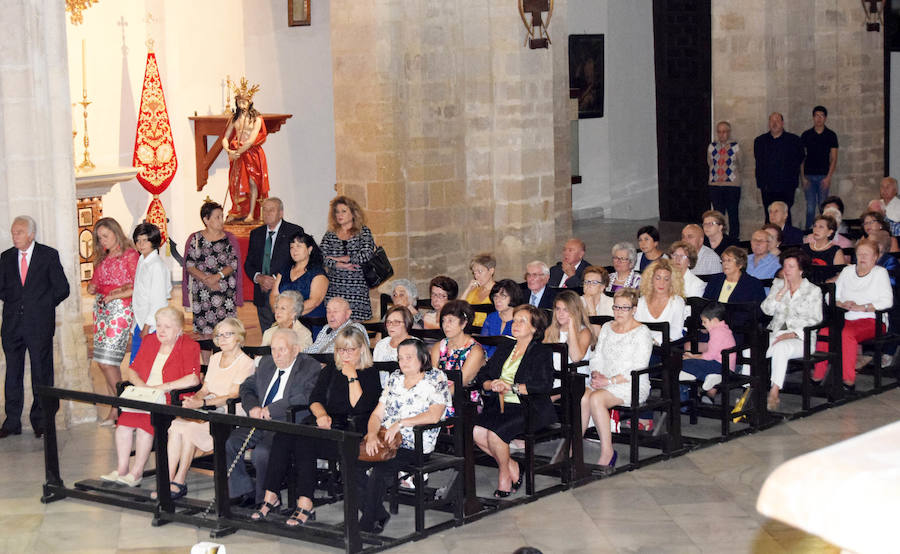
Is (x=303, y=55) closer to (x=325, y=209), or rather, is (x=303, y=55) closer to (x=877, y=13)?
(x=325, y=209)

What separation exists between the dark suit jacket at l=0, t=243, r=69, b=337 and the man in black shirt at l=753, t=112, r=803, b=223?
30.5 ft

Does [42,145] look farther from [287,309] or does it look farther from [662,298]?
[662,298]

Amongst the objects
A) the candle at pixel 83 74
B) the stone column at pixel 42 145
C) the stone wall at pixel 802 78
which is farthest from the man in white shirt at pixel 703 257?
the candle at pixel 83 74

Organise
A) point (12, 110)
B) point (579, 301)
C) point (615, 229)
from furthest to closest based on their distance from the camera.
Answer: point (615, 229) → point (12, 110) → point (579, 301)

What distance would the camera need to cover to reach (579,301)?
7.88 metres

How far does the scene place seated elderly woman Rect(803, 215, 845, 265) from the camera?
10.5 m

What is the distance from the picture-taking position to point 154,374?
7.55 m

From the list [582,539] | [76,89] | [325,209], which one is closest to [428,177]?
[325,209]

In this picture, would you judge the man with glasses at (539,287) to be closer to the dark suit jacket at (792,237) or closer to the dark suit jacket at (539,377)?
the dark suit jacket at (539,377)

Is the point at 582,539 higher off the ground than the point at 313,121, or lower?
lower

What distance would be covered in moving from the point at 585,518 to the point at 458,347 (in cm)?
132

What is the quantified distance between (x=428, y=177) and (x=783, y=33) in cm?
613

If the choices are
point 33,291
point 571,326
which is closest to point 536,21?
point 571,326

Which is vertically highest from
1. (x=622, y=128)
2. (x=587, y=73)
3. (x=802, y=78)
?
(x=587, y=73)
